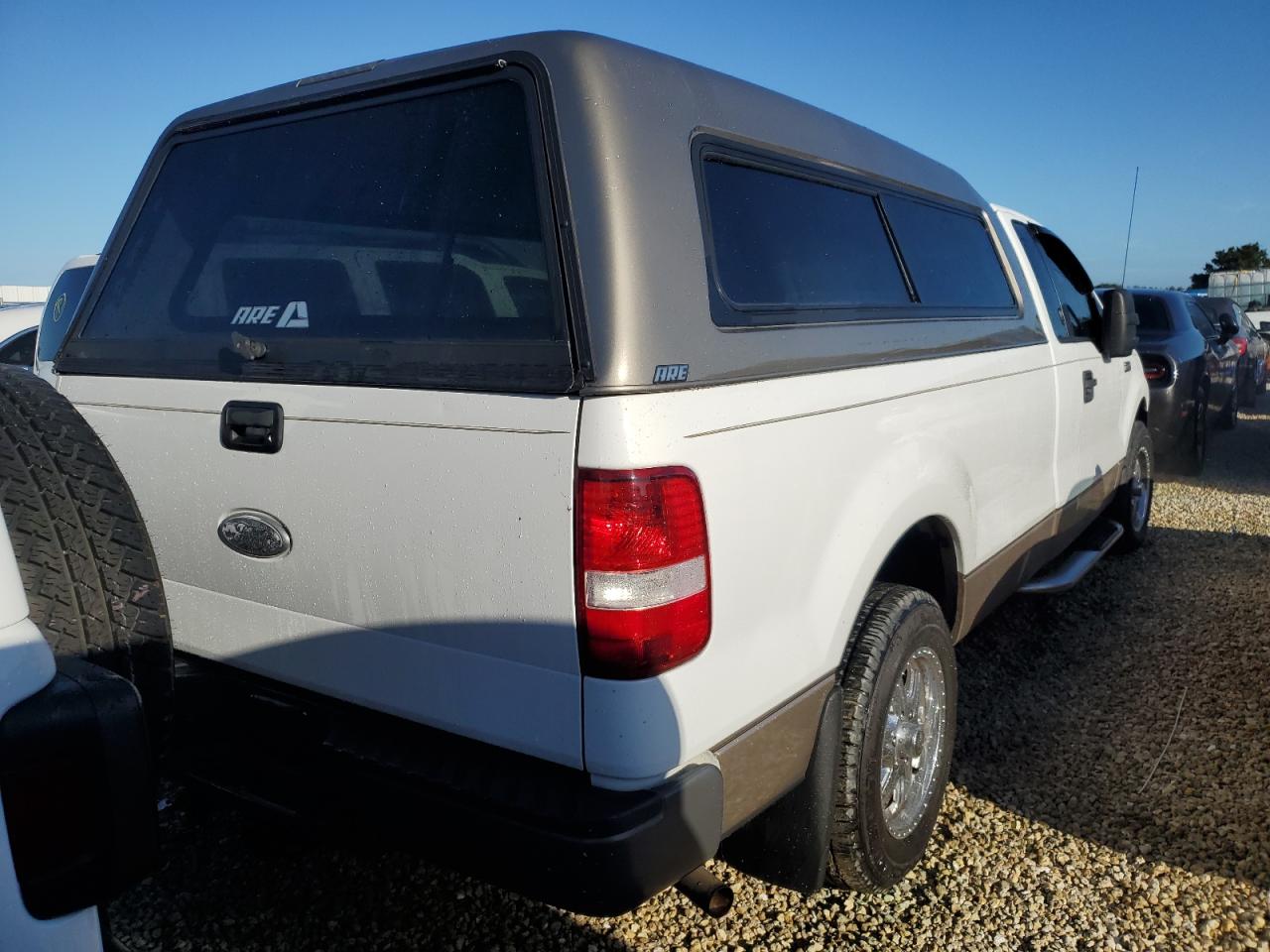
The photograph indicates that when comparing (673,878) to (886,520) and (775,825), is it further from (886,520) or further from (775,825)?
(886,520)

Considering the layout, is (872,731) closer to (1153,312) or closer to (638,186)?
(638,186)

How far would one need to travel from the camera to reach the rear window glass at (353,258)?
192 cm

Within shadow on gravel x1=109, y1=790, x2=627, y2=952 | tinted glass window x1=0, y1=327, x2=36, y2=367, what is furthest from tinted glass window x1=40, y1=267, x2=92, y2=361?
shadow on gravel x1=109, y1=790, x2=627, y2=952

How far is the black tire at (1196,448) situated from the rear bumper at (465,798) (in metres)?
7.87

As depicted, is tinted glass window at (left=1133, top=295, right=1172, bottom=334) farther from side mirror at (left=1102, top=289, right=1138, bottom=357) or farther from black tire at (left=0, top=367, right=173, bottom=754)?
black tire at (left=0, top=367, right=173, bottom=754)

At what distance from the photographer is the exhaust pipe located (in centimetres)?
220

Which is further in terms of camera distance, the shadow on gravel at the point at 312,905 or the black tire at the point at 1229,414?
the black tire at the point at 1229,414

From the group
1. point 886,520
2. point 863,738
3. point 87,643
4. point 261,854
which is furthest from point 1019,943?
point 87,643

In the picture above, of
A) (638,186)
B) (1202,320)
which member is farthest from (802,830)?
(1202,320)

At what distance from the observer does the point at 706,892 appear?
2.20 metres

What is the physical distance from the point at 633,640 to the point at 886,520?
0.90 meters

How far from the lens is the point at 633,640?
1.77m

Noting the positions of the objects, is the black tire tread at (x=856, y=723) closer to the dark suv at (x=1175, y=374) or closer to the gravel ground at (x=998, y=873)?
the gravel ground at (x=998, y=873)

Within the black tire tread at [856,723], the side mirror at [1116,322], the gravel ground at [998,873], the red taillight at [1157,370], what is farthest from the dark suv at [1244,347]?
the black tire tread at [856,723]
